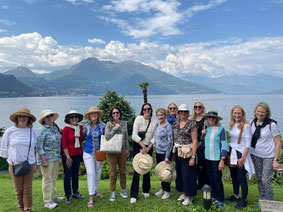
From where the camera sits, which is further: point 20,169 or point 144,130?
point 144,130

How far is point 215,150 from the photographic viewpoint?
5.22 meters

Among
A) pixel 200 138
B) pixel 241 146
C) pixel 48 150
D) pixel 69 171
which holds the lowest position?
pixel 69 171

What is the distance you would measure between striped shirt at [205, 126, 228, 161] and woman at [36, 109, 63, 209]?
4055mm

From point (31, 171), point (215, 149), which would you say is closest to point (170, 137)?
point (215, 149)

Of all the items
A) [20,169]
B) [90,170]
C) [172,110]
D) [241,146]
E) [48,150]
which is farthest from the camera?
[172,110]

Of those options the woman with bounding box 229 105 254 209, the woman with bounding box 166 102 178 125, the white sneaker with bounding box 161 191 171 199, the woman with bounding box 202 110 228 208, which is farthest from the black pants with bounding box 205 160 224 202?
the woman with bounding box 166 102 178 125

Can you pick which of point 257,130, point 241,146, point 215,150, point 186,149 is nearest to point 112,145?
point 186,149

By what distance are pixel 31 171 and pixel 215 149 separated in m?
4.71

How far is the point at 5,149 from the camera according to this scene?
4.83 meters

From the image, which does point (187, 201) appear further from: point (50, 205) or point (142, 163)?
point (50, 205)

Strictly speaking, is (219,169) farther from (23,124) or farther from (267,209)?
(23,124)

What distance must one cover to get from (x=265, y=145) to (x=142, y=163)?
317 cm

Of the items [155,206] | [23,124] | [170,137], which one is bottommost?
[155,206]

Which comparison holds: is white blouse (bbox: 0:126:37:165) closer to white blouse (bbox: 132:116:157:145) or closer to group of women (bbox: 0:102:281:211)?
group of women (bbox: 0:102:281:211)
